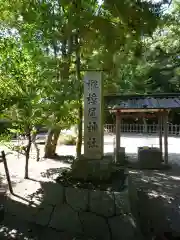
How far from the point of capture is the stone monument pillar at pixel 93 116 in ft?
15.4

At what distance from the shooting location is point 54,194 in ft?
13.8

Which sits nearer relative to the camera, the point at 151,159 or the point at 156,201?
the point at 156,201

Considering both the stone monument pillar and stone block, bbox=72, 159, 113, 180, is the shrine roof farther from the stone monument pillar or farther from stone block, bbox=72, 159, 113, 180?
stone block, bbox=72, 159, 113, 180

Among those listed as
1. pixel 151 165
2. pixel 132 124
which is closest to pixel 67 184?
pixel 151 165

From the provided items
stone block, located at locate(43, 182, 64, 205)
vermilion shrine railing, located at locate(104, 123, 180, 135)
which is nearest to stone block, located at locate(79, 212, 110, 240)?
stone block, located at locate(43, 182, 64, 205)

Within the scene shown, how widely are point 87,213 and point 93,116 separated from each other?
5.62 feet

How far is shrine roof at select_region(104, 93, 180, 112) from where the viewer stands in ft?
27.1

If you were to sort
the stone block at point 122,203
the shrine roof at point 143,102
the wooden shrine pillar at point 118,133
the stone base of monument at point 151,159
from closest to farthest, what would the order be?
1. the stone block at point 122,203
2. the shrine roof at point 143,102
3. the stone base of monument at point 151,159
4. the wooden shrine pillar at point 118,133

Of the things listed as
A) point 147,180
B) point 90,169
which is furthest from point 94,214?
point 147,180

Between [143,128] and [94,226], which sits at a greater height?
[143,128]

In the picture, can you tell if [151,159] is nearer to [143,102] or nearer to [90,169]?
[143,102]

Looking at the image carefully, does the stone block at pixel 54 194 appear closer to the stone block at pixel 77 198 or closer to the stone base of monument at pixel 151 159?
the stone block at pixel 77 198

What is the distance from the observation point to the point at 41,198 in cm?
429

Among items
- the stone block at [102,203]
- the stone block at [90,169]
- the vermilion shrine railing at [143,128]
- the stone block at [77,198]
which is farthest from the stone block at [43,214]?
the vermilion shrine railing at [143,128]
